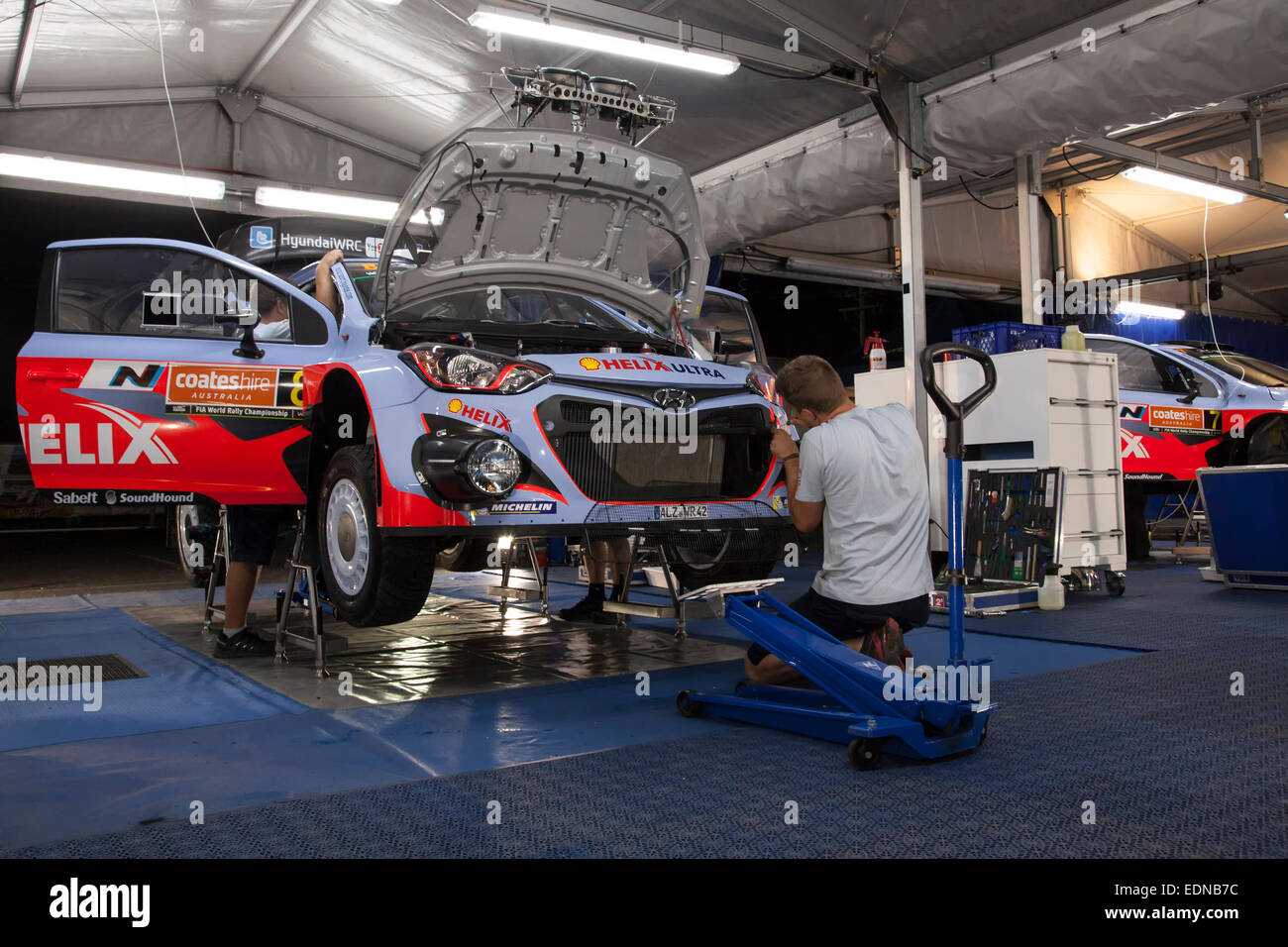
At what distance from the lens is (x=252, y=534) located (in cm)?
474

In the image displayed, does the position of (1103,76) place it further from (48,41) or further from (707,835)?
(48,41)

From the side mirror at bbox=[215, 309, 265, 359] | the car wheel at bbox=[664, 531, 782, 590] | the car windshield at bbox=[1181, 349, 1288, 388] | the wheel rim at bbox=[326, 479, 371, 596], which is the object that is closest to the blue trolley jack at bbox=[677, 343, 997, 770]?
the car wheel at bbox=[664, 531, 782, 590]

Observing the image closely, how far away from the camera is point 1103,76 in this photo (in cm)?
657

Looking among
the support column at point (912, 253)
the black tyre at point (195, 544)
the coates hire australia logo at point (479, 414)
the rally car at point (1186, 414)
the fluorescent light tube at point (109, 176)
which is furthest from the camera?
the fluorescent light tube at point (109, 176)

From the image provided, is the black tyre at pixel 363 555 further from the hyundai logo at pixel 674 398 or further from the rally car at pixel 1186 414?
the rally car at pixel 1186 414

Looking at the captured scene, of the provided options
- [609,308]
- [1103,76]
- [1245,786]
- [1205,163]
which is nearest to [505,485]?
[609,308]

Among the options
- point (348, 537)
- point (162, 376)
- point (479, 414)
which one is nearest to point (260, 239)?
point (162, 376)

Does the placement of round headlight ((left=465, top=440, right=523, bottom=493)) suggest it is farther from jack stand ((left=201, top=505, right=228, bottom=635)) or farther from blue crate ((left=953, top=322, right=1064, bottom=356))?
blue crate ((left=953, top=322, right=1064, bottom=356))

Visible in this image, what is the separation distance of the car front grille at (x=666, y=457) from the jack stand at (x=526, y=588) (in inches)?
51.8

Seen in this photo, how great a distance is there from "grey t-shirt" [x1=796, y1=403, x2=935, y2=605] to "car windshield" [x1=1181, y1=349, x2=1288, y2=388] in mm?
7756

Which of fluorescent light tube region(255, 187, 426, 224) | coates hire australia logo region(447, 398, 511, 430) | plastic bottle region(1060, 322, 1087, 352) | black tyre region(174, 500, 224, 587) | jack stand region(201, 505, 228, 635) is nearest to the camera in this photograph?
coates hire australia logo region(447, 398, 511, 430)

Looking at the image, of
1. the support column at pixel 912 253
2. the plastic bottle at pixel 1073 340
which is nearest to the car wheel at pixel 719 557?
the plastic bottle at pixel 1073 340

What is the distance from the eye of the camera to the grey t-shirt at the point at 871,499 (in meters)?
3.14

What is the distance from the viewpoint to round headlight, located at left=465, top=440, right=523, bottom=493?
3.23 meters
